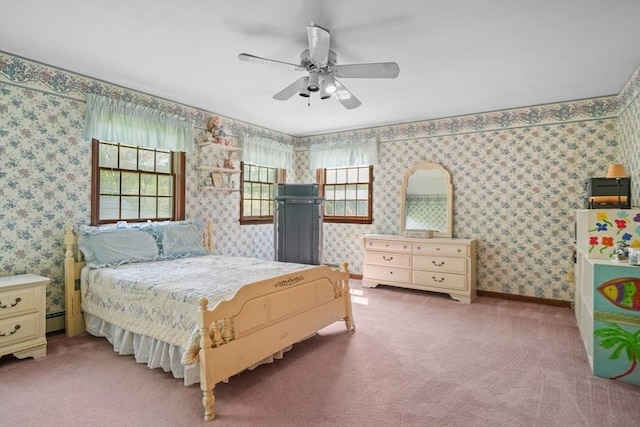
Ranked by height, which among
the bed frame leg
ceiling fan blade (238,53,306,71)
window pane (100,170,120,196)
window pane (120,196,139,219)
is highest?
ceiling fan blade (238,53,306,71)

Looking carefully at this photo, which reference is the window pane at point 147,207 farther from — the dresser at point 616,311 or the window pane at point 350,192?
the dresser at point 616,311

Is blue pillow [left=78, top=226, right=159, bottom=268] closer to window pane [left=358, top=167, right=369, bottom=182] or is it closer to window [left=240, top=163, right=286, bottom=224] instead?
window [left=240, top=163, right=286, bottom=224]

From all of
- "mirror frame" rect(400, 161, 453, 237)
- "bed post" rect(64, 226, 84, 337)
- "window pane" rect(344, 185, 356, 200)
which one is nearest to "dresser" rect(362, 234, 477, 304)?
"mirror frame" rect(400, 161, 453, 237)

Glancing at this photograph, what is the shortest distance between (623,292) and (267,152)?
191 inches

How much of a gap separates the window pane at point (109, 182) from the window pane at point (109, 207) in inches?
3.0

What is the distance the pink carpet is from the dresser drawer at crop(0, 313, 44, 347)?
0.66 feet

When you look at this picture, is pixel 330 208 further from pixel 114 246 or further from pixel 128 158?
pixel 114 246

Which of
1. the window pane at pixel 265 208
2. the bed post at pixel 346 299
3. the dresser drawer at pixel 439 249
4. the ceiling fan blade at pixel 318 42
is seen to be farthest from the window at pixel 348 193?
the ceiling fan blade at pixel 318 42

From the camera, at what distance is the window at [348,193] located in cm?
598

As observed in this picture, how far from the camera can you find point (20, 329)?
9.26 ft

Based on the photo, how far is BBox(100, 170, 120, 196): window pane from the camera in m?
3.85

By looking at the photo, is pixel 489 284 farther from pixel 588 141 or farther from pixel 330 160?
pixel 330 160

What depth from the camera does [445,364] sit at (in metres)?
2.83

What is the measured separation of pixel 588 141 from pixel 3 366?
6.33m
